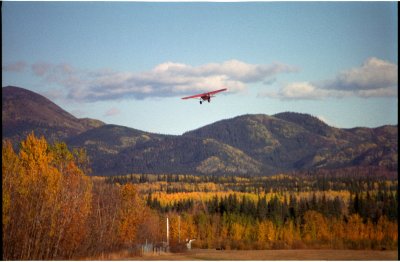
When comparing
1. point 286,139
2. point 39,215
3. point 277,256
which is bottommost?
Result: point 277,256

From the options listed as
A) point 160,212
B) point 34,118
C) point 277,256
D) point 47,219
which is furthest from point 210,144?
point 47,219

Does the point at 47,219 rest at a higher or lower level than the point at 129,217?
higher

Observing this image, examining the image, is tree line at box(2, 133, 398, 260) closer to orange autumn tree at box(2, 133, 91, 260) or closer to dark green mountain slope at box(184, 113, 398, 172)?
orange autumn tree at box(2, 133, 91, 260)

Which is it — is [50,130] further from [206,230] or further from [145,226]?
[145,226]

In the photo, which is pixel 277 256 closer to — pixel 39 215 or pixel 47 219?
pixel 47 219

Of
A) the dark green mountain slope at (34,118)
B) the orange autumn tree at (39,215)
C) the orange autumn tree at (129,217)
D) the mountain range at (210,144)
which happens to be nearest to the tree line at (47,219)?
the orange autumn tree at (39,215)

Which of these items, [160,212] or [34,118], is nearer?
[160,212]

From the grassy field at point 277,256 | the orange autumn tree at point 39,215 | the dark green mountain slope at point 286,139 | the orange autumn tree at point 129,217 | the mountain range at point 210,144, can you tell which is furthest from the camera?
the dark green mountain slope at point 286,139

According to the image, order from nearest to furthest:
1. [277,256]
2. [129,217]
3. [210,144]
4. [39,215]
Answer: [39,215] < [277,256] < [129,217] < [210,144]

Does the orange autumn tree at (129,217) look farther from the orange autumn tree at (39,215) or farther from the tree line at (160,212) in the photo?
the orange autumn tree at (39,215)

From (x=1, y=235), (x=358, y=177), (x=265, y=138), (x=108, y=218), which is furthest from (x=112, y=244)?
(x=265, y=138)
